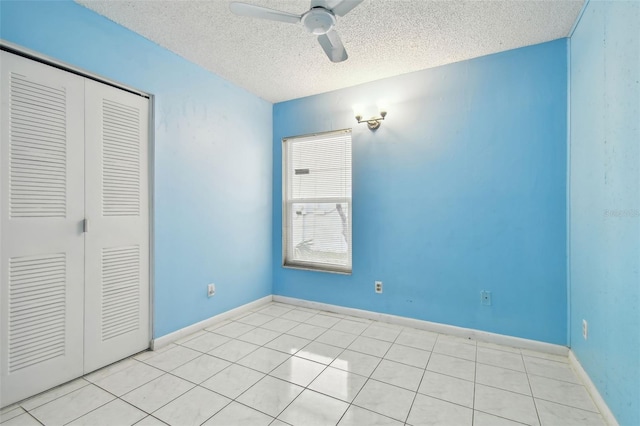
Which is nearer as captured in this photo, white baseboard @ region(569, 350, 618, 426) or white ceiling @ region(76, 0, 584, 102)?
white baseboard @ region(569, 350, 618, 426)

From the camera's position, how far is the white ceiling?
6.87ft

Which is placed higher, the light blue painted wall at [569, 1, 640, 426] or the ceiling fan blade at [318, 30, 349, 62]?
the ceiling fan blade at [318, 30, 349, 62]

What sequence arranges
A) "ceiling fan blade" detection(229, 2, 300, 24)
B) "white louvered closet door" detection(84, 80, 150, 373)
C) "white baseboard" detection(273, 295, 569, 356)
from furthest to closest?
"white baseboard" detection(273, 295, 569, 356), "white louvered closet door" detection(84, 80, 150, 373), "ceiling fan blade" detection(229, 2, 300, 24)

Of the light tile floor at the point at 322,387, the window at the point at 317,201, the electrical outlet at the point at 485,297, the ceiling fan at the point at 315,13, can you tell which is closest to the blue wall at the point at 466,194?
the electrical outlet at the point at 485,297

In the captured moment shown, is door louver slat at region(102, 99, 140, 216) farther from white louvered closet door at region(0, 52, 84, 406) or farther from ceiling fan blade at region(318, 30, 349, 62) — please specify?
ceiling fan blade at region(318, 30, 349, 62)

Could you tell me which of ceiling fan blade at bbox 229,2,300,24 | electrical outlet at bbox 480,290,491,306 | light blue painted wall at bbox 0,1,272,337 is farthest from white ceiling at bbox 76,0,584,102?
electrical outlet at bbox 480,290,491,306

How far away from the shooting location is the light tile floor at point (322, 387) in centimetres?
169

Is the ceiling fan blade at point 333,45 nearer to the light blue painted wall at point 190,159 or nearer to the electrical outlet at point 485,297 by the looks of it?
the light blue painted wall at point 190,159

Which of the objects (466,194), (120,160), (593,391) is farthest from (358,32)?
(593,391)

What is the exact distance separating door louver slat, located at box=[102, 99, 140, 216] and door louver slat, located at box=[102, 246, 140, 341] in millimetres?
339

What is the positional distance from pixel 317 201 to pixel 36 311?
8.82 ft

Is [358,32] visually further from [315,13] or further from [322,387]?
[322,387]

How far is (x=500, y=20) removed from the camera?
2229mm

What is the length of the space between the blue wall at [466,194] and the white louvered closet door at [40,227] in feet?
7.97
